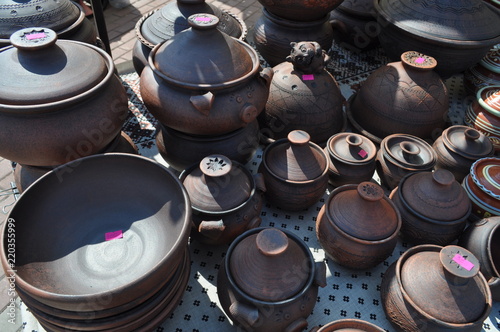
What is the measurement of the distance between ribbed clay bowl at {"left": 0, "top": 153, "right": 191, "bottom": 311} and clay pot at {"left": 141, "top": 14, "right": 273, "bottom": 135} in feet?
1.91

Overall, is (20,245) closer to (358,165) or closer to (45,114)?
(45,114)

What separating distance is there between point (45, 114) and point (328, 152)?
2245 mm

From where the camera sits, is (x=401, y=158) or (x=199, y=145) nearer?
(x=199, y=145)

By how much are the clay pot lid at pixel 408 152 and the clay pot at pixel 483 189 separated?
332 mm

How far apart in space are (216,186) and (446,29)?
10.1 ft

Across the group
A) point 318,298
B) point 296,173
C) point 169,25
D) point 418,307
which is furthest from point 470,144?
point 169,25

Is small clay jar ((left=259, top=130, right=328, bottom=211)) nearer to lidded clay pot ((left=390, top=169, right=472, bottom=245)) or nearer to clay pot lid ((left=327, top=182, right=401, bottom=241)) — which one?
clay pot lid ((left=327, top=182, right=401, bottom=241))

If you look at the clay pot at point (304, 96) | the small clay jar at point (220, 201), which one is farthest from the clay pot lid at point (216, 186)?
the clay pot at point (304, 96)

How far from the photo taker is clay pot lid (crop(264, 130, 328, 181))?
3.01 m

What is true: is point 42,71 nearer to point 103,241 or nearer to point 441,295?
point 103,241

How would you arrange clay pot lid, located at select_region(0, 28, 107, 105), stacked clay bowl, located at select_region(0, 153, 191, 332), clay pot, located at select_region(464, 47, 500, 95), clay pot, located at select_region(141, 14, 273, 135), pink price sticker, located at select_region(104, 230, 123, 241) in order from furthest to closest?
clay pot, located at select_region(464, 47, 500, 95), clay pot, located at select_region(141, 14, 273, 135), pink price sticker, located at select_region(104, 230, 123, 241), clay pot lid, located at select_region(0, 28, 107, 105), stacked clay bowl, located at select_region(0, 153, 191, 332)

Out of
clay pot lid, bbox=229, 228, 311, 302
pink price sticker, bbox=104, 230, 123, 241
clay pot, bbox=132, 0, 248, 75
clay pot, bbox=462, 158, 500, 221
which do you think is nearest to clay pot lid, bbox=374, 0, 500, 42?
clay pot, bbox=462, 158, 500, 221

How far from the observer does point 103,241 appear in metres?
2.52

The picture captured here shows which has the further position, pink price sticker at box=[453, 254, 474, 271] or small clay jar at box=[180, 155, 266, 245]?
small clay jar at box=[180, 155, 266, 245]
